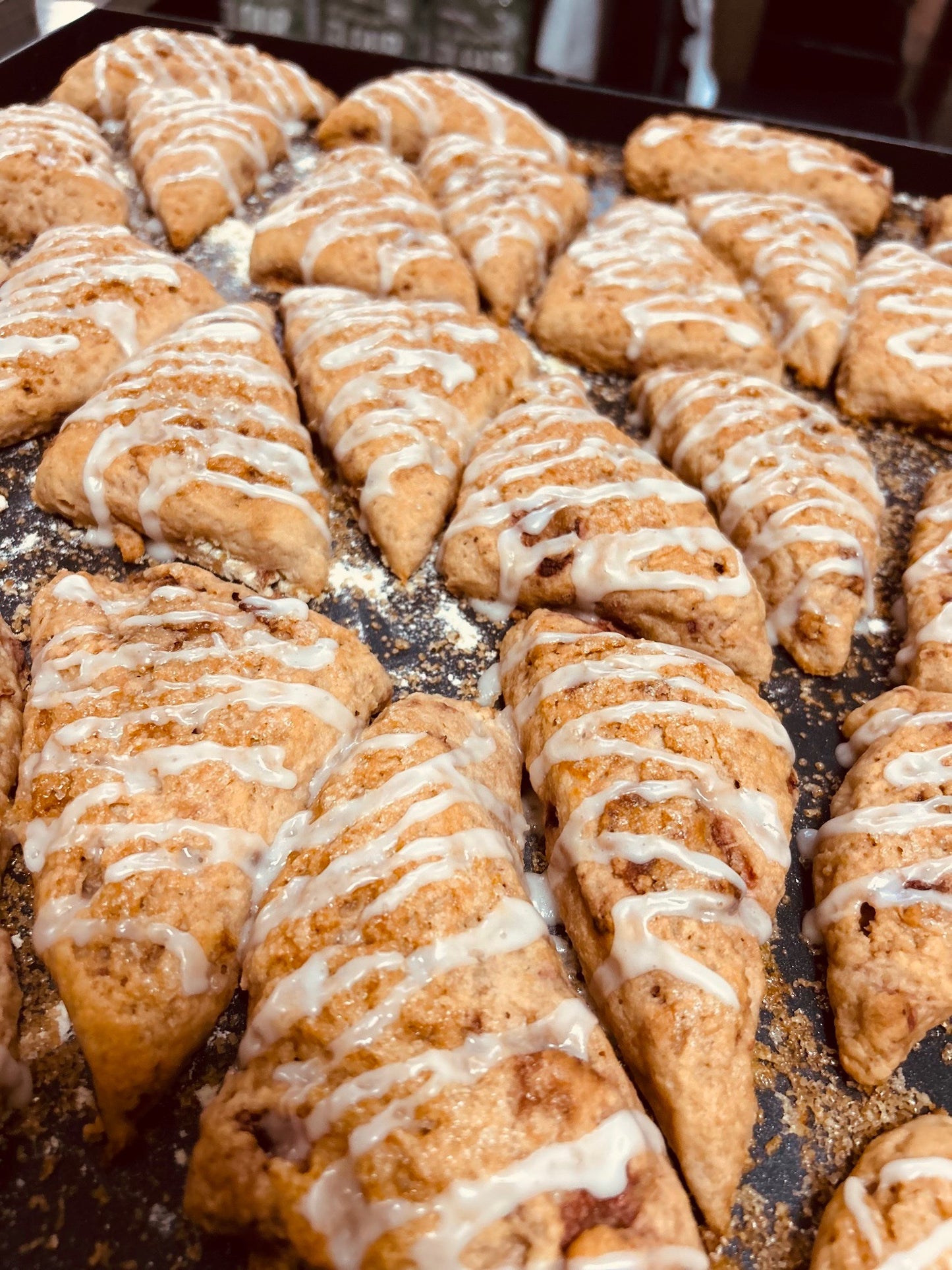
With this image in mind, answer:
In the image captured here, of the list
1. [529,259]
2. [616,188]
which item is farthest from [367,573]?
[616,188]

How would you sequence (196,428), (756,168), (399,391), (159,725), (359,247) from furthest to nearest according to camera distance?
(756,168), (359,247), (399,391), (196,428), (159,725)

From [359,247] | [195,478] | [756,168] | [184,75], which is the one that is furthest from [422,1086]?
[184,75]

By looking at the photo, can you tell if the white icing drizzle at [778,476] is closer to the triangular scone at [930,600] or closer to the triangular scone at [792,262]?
the triangular scone at [930,600]

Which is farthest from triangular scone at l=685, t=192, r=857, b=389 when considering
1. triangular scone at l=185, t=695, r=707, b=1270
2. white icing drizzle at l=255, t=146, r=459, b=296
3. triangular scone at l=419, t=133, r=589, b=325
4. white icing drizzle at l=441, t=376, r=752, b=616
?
triangular scone at l=185, t=695, r=707, b=1270

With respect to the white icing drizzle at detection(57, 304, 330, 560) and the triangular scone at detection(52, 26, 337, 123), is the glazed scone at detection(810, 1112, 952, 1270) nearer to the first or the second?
the white icing drizzle at detection(57, 304, 330, 560)

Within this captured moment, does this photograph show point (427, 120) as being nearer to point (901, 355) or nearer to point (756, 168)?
point (756, 168)

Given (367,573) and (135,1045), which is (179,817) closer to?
(135,1045)

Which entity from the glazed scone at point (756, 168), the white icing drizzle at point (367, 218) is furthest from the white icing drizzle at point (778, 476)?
the glazed scone at point (756, 168)
